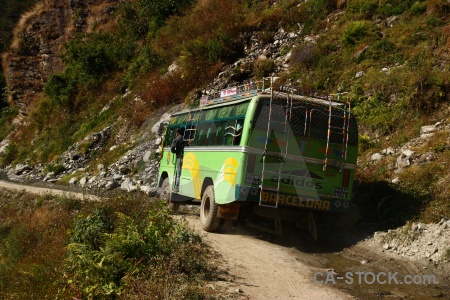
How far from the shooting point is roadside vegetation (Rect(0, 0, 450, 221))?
48.7 ft

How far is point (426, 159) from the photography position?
40.2ft

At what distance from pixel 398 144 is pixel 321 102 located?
13.1ft

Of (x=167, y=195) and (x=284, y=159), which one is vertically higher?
(x=284, y=159)

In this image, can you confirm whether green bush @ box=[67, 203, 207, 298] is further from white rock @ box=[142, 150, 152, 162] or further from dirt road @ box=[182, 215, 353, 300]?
white rock @ box=[142, 150, 152, 162]

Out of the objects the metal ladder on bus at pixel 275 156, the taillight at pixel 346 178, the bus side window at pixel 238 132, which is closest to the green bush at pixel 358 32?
the taillight at pixel 346 178

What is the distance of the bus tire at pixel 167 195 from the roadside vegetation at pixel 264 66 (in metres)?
5.65

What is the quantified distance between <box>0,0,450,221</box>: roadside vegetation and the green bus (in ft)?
6.42

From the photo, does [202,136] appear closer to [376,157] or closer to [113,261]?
[376,157]

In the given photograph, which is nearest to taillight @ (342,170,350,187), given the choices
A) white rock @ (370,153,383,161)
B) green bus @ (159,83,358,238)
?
green bus @ (159,83,358,238)

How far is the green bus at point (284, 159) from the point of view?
10.3m

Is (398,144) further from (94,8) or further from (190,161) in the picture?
(94,8)

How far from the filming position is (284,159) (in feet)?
33.9

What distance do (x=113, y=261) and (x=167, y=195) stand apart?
26.5 ft

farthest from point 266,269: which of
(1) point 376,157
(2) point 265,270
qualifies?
(1) point 376,157
